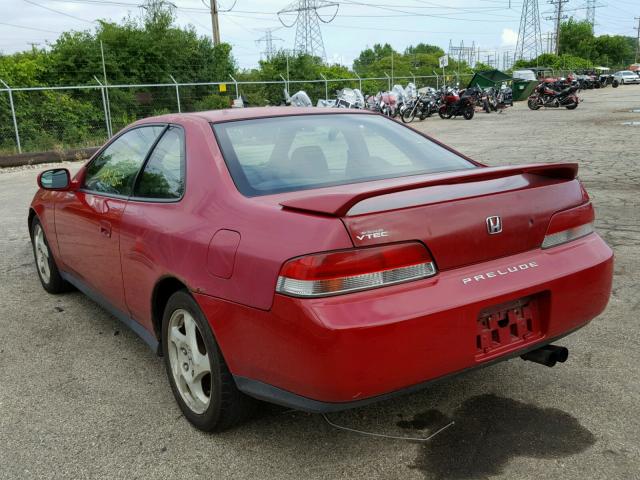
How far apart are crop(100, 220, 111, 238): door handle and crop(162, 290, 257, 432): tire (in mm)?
829

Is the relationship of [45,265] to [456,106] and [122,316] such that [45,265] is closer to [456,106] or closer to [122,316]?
[122,316]

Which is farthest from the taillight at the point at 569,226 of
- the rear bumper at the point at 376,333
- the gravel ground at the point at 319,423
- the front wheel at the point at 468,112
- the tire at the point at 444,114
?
the tire at the point at 444,114

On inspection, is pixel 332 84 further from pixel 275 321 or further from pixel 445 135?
pixel 275 321

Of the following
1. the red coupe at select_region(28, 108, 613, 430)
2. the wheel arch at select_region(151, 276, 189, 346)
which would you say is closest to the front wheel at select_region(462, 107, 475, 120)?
the red coupe at select_region(28, 108, 613, 430)

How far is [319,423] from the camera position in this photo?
293cm

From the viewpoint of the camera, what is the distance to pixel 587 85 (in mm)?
53812

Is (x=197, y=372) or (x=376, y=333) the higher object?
(x=376, y=333)

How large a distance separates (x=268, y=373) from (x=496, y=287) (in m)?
0.95

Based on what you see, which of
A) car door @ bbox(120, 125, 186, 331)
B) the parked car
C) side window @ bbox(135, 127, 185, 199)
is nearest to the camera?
car door @ bbox(120, 125, 186, 331)

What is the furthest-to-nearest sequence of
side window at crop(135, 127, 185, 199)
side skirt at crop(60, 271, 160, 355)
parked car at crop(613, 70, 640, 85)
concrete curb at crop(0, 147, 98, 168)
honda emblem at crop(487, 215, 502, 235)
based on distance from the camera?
parked car at crop(613, 70, 640, 85) < concrete curb at crop(0, 147, 98, 168) < side skirt at crop(60, 271, 160, 355) < side window at crop(135, 127, 185, 199) < honda emblem at crop(487, 215, 502, 235)

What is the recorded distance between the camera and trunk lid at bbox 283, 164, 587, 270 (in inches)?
89.1

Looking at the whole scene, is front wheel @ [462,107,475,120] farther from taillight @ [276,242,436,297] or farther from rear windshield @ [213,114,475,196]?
taillight @ [276,242,436,297]

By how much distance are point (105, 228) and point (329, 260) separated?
1.91m

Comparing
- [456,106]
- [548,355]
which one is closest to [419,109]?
[456,106]
